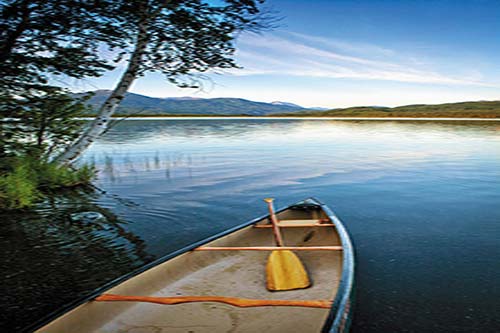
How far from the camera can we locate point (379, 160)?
62.4ft

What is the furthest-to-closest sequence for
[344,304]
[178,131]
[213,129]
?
[213,129], [178,131], [344,304]

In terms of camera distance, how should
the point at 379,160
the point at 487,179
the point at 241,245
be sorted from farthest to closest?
the point at 379,160
the point at 487,179
the point at 241,245

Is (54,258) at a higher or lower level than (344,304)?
lower

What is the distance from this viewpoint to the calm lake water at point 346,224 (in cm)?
451

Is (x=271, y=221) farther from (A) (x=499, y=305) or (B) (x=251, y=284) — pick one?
(A) (x=499, y=305)

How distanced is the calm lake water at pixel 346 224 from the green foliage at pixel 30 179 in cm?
47

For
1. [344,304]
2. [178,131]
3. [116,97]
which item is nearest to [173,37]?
[116,97]

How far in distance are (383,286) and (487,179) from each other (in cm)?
1087

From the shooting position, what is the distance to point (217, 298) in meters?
3.94

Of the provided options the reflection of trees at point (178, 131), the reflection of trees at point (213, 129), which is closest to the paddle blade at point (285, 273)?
the reflection of trees at point (213, 129)

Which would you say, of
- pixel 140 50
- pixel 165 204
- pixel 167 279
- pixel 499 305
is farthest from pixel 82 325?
pixel 140 50

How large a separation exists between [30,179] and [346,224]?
8.24 m

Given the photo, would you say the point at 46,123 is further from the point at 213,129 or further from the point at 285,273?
the point at 213,129

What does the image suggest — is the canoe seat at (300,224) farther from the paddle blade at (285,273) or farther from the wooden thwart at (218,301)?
the wooden thwart at (218,301)
